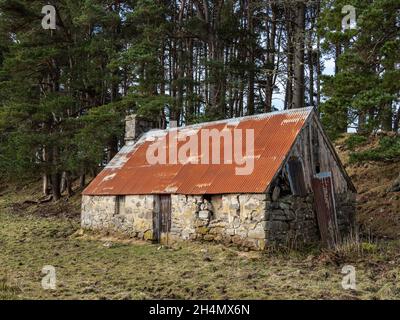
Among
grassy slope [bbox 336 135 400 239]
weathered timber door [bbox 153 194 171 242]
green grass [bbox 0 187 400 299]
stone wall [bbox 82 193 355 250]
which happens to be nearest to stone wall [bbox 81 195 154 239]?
stone wall [bbox 82 193 355 250]

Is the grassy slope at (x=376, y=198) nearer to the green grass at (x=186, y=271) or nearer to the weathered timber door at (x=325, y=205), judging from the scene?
the weathered timber door at (x=325, y=205)

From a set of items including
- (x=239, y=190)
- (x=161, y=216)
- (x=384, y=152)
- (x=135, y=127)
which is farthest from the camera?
(x=135, y=127)

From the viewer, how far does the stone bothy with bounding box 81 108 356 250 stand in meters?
11.1

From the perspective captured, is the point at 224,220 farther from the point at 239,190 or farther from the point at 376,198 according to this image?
the point at 376,198

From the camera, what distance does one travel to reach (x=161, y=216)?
525 inches

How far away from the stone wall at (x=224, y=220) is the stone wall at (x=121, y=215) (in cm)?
117

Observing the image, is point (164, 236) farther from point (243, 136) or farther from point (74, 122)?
point (74, 122)

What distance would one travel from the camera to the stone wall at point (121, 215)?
1362 centimetres

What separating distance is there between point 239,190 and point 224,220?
100 cm

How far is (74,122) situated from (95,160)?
301 cm

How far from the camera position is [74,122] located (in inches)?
883

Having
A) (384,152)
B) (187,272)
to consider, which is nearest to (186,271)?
(187,272)

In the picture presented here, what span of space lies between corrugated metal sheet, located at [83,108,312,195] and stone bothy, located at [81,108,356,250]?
0.03 m
